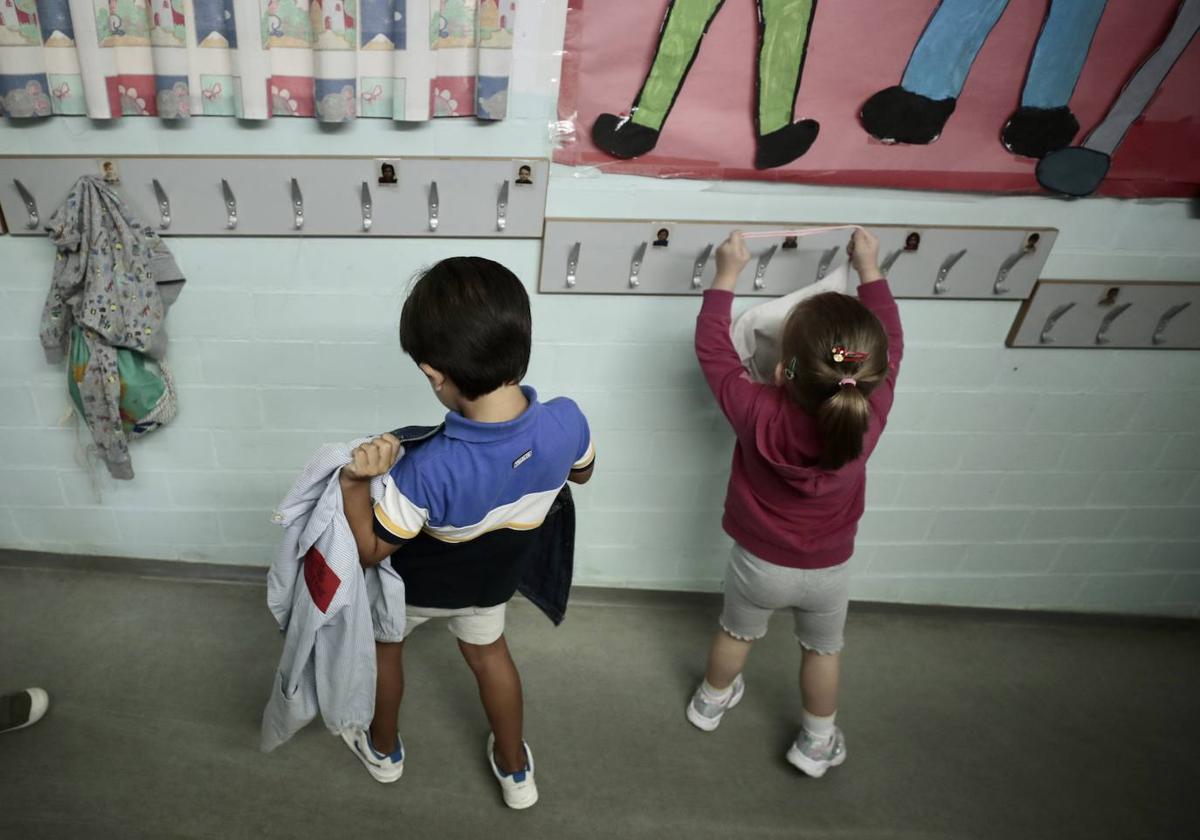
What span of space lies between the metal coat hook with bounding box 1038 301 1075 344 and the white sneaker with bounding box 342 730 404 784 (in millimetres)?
1731

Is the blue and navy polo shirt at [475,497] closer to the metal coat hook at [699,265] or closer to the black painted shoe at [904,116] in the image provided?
the metal coat hook at [699,265]

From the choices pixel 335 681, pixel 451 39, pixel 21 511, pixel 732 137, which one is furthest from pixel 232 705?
pixel 732 137

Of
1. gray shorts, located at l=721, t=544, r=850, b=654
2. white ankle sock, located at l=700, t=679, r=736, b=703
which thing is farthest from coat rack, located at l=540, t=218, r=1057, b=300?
white ankle sock, located at l=700, t=679, r=736, b=703

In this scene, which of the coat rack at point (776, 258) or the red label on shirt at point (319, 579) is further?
the coat rack at point (776, 258)

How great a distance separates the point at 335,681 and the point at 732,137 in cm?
129

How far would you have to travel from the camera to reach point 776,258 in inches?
64.1

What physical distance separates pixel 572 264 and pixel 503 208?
191 mm

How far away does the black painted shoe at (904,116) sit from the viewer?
146 centimetres

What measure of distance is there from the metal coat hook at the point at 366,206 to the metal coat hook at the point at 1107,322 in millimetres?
1681

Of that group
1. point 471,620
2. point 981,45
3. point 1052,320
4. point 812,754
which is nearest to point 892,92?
point 981,45

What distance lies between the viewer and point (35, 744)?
159 cm

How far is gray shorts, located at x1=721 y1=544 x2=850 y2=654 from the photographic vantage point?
152 cm

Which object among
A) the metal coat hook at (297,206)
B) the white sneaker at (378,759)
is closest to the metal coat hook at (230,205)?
the metal coat hook at (297,206)

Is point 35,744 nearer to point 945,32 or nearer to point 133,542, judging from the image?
point 133,542
